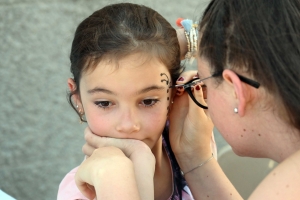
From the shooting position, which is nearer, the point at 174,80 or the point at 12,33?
the point at 174,80

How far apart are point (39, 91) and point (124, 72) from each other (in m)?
1.16

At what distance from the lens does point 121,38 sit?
1363mm

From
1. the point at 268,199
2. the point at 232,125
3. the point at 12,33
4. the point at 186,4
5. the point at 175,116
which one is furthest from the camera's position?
the point at 186,4

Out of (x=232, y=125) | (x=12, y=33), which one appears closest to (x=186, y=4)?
(x=12, y=33)

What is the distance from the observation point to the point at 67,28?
232 cm

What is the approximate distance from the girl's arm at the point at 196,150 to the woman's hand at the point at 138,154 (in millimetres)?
272

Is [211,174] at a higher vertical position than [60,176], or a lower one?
higher

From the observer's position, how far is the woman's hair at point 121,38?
1367mm

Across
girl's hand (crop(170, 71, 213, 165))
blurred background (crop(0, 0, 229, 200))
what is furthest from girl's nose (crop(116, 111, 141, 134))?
→ blurred background (crop(0, 0, 229, 200))

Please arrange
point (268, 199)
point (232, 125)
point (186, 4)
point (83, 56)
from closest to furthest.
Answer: point (268, 199) → point (232, 125) → point (83, 56) → point (186, 4)

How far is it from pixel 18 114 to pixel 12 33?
0.43 metres

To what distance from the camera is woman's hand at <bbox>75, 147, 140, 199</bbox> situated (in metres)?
1.18

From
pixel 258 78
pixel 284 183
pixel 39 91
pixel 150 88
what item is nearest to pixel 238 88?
pixel 258 78

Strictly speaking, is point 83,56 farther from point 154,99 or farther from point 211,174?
point 211,174
